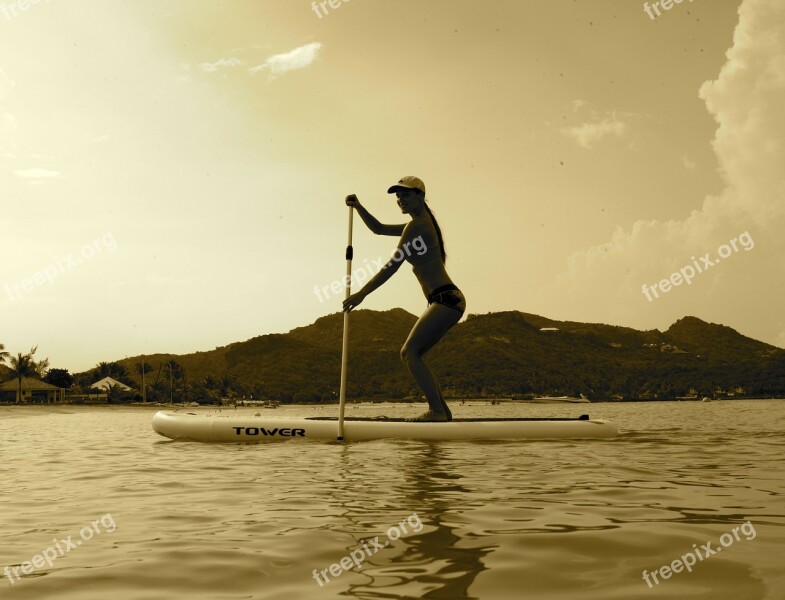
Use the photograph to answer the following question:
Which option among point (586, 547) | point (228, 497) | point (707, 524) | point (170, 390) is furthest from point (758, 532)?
point (170, 390)

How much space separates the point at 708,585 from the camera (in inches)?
111

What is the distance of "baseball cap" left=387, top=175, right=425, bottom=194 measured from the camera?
422 inches

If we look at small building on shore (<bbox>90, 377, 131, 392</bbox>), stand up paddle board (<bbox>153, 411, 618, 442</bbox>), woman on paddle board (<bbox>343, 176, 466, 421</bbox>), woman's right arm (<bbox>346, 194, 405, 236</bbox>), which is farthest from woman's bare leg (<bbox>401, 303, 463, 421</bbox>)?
small building on shore (<bbox>90, 377, 131, 392</bbox>)

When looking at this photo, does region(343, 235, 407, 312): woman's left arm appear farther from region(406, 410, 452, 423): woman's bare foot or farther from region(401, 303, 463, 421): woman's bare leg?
region(406, 410, 452, 423): woman's bare foot

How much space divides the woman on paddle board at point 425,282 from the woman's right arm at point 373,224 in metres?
0.50

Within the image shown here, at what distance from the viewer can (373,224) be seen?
1137 centimetres

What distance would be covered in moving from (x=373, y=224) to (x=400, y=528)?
7.91 metres

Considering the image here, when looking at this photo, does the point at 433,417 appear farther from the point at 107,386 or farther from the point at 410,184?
the point at 107,386

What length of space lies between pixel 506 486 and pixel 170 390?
12011cm

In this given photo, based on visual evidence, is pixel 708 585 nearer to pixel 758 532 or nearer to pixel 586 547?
pixel 586 547

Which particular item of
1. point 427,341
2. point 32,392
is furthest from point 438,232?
point 32,392

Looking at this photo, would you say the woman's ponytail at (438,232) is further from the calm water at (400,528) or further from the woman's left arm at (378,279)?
the calm water at (400,528)

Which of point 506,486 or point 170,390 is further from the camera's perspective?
point 170,390

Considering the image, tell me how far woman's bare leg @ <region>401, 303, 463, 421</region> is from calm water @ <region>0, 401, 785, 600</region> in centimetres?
306
